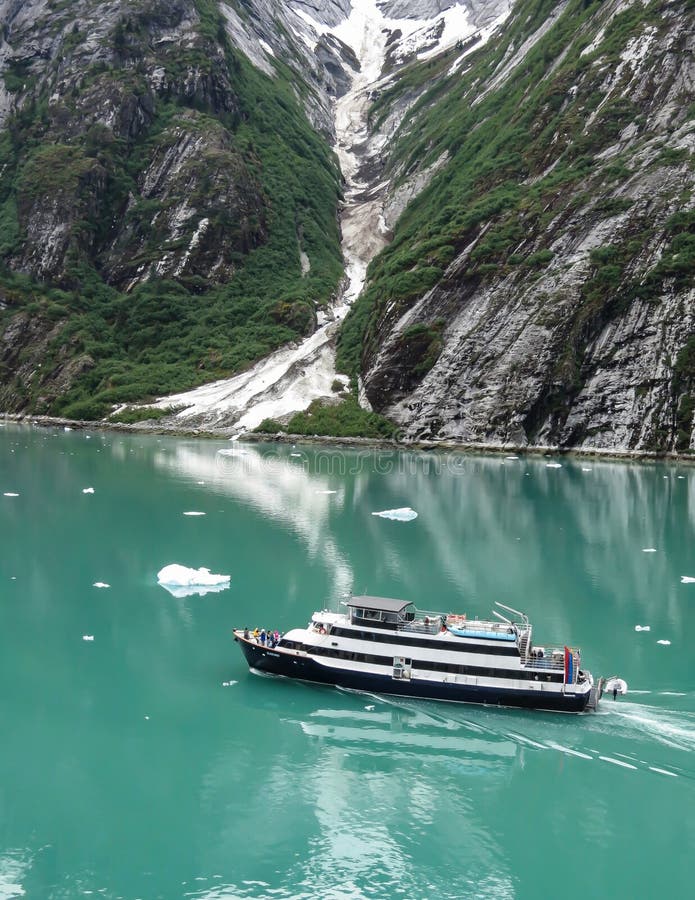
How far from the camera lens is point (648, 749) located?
23.4m

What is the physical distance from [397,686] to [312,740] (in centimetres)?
379

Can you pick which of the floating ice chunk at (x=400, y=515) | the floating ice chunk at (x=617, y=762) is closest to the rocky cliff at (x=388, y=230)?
the floating ice chunk at (x=400, y=515)

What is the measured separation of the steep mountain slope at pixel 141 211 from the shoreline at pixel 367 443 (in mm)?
5032

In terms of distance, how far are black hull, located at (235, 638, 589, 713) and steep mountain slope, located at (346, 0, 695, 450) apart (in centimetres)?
7441

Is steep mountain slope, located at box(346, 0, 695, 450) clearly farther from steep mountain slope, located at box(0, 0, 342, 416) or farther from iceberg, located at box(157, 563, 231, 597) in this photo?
iceberg, located at box(157, 563, 231, 597)

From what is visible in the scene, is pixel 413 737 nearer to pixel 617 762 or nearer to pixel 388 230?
pixel 617 762

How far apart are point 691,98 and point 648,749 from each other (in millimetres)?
110564

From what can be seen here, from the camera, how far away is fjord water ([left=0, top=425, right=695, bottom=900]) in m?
18.2

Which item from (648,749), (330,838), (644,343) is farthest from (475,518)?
(644,343)

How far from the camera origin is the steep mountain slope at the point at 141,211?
141500mm

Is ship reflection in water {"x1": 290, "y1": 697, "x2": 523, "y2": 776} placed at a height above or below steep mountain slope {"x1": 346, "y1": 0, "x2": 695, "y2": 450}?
below

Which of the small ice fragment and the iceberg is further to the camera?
the iceberg

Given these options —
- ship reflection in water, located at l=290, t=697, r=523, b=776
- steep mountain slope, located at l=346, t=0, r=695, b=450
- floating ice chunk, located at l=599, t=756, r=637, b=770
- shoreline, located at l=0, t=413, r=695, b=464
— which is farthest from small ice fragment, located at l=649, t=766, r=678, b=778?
steep mountain slope, located at l=346, t=0, r=695, b=450

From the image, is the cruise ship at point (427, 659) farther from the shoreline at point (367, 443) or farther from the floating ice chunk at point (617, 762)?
the shoreline at point (367, 443)
